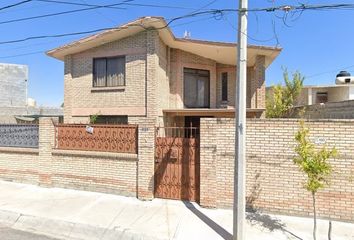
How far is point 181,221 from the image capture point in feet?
21.9

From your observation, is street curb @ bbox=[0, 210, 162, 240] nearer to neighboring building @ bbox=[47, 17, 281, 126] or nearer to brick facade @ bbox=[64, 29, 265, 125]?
neighboring building @ bbox=[47, 17, 281, 126]

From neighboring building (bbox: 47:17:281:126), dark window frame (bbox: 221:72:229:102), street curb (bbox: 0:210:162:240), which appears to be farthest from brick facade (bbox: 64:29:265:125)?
street curb (bbox: 0:210:162:240)

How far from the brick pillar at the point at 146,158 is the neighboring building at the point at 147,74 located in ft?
9.61

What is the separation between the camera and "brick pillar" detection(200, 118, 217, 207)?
24.4 feet

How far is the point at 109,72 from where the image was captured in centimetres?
1273

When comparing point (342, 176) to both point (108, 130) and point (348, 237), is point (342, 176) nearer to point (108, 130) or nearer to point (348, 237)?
point (348, 237)

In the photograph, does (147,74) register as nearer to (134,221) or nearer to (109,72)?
(109,72)

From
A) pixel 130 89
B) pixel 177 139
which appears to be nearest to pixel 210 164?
pixel 177 139

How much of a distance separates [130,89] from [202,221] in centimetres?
699

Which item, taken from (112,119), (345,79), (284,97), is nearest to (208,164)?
(112,119)

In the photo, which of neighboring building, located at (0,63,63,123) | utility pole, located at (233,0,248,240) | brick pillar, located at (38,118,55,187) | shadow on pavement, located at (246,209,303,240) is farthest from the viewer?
neighboring building, located at (0,63,63,123)

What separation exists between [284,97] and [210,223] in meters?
13.9

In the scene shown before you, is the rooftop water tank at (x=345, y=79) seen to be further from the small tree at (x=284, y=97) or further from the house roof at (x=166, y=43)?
the house roof at (x=166, y=43)

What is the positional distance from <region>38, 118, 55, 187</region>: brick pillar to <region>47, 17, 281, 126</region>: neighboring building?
3.10m
